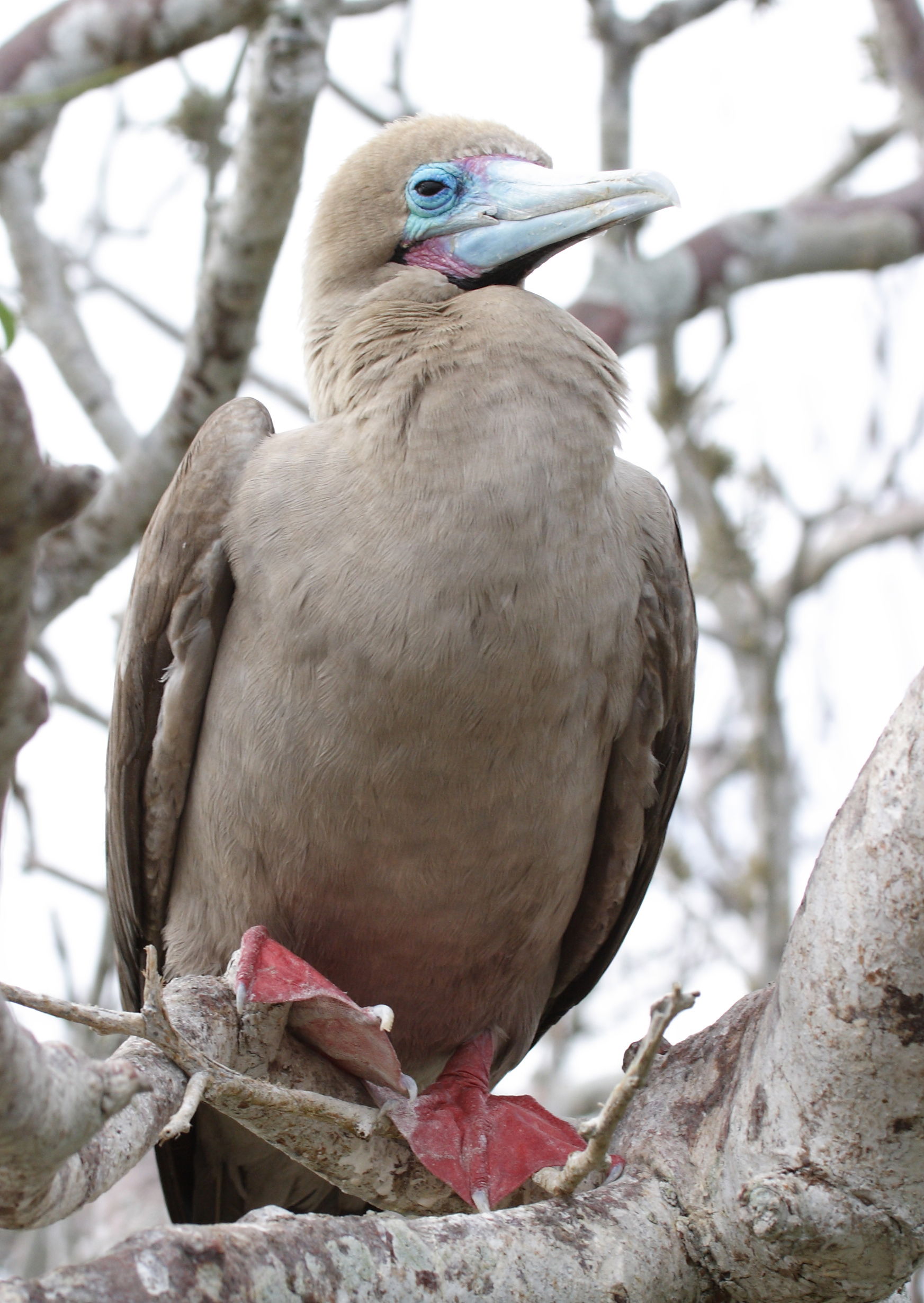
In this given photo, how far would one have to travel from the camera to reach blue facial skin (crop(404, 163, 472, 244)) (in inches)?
161

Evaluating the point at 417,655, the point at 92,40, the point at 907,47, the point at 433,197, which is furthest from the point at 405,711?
the point at 907,47

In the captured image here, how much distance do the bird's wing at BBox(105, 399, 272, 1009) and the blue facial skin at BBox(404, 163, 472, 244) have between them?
801 mm

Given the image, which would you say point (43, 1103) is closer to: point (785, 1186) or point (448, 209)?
point (785, 1186)

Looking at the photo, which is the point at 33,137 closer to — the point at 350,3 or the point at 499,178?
the point at 499,178

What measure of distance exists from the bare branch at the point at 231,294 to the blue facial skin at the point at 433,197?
51cm

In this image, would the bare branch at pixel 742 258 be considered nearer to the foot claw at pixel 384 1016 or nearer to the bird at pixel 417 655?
the bird at pixel 417 655

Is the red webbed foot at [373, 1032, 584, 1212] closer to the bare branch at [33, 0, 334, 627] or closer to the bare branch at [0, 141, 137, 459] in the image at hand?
the bare branch at [33, 0, 334, 627]

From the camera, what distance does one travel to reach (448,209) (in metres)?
4.08

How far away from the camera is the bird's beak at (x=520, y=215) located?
3.76 meters

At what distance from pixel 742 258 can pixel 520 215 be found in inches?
112

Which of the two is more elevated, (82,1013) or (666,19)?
(666,19)

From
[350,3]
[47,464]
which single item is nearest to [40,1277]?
[47,464]

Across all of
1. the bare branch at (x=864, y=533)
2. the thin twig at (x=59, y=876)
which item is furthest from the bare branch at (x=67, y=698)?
the bare branch at (x=864, y=533)

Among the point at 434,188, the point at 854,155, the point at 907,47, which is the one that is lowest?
the point at 434,188
